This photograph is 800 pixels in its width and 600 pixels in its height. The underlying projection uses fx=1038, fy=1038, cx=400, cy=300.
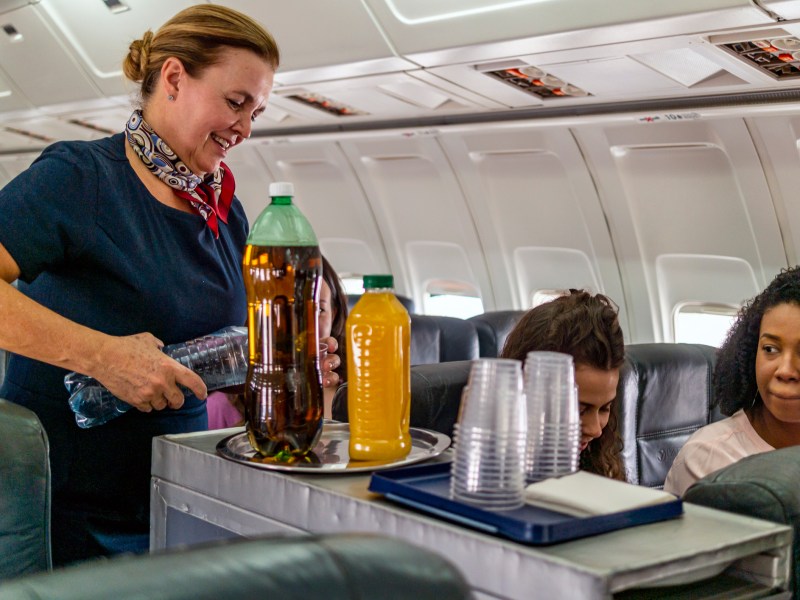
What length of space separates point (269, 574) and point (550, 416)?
→ 26.7 inches

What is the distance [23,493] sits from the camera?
1719 millimetres

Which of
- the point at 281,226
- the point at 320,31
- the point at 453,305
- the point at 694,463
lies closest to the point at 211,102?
the point at 281,226

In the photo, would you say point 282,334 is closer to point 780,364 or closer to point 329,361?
point 329,361

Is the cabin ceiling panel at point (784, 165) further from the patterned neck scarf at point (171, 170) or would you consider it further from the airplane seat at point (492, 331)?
the patterned neck scarf at point (171, 170)

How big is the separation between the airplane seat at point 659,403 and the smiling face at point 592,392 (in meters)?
0.95

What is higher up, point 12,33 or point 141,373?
point 12,33

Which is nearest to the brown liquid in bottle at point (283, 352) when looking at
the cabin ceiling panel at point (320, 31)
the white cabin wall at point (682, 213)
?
the cabin ceiling panel at point (320, 31)

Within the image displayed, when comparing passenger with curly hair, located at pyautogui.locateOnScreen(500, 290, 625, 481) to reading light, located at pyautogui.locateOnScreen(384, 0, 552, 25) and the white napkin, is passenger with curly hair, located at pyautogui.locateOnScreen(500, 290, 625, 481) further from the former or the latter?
reading light, located at pyautogui.locateOnScreen(384, 0, 552, 25)

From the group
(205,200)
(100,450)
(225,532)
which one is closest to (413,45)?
(205,200)

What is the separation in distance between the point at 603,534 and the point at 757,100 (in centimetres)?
389

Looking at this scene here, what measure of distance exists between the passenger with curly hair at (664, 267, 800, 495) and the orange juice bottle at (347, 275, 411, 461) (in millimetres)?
1143

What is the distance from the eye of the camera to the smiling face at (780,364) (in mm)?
2645

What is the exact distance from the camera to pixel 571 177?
6.43m

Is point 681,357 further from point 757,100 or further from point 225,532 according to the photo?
point 225,532
